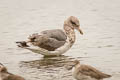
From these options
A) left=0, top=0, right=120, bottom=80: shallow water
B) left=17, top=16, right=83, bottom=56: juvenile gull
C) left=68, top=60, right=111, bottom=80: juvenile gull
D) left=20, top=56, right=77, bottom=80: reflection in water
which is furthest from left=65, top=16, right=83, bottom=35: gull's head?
left=68, top=60, right=111, bottom=80: juvenile gull

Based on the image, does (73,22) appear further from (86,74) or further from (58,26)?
(86,74)

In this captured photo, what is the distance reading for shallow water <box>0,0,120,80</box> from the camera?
1148cm

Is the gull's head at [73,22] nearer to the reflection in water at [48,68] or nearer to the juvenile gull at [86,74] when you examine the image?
the reflection in water at [48,68]

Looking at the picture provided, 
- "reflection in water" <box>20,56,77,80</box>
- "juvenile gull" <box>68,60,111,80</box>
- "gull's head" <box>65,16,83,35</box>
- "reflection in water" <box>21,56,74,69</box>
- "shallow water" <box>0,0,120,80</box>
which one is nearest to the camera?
"juvenile gull" <box>68,60,111,80</box>

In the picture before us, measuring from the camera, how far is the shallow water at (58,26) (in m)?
11.5

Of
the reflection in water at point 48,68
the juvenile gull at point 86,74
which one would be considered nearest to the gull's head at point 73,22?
the reflection in water at point 48,68

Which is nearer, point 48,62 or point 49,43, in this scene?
point 48,62

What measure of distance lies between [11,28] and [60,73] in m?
5.44

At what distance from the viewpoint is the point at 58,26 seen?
1617 centimetres

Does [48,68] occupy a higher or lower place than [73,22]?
lower

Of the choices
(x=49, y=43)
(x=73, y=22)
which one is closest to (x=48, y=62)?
(x=49, y=43)

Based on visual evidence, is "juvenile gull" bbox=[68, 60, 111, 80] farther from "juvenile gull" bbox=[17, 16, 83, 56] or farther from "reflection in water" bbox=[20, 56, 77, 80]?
"juvenile gull" bbox=[17, 16, 83, 56]

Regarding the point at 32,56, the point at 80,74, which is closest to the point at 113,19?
the point at 32,56

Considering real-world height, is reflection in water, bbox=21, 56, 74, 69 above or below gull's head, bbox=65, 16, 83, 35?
below
